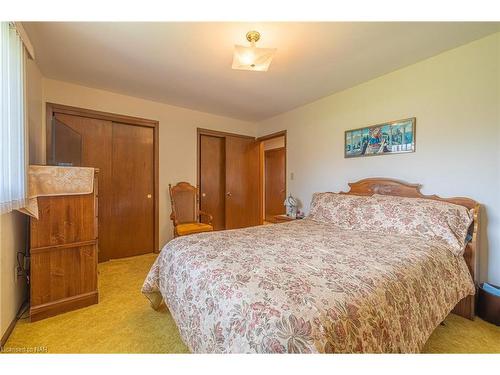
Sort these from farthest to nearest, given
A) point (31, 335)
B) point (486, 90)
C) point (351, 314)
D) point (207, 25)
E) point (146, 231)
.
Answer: point (146, 231) → point (486, 90) → point (207, 25) → point (31, 335) → point (351, 314)

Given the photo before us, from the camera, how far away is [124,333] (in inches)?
61.3

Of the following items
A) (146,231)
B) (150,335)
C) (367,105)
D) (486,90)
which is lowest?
(150,335)

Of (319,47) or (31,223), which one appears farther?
(319,47)

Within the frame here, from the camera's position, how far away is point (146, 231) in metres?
3.33

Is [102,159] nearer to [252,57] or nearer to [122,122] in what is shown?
[122,122]

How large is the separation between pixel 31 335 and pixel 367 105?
12.5 feet

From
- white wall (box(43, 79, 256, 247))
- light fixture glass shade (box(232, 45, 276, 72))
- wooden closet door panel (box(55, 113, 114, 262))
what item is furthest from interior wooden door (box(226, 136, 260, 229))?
light fixture glass shade (box(232, 45, 276, 72))

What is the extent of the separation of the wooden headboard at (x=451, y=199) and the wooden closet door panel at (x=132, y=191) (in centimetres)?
296

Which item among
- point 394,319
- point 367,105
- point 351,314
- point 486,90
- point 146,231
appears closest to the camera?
point 351,314

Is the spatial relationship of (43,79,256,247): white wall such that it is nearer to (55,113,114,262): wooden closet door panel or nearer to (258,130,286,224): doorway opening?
(55,113,114,262): wooden closet door panel

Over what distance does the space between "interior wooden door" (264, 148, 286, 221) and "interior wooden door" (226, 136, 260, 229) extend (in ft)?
5.46

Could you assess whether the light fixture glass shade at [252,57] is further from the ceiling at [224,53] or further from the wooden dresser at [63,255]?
the wooden dresser at [63,255]

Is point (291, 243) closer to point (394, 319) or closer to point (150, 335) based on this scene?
point (394, 319)
